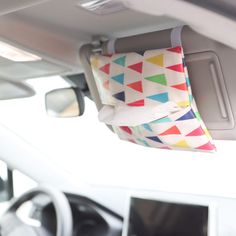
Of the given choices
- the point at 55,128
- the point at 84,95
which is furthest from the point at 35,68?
the point at 55,128

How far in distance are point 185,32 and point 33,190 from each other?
1188mm

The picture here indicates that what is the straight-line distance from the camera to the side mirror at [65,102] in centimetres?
195

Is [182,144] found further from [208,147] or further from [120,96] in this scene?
[120,96]

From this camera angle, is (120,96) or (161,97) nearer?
(161,97)

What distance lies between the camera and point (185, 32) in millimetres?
1248

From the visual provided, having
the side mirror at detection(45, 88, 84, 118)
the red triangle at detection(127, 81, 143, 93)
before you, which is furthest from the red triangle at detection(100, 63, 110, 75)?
the side mirror at detection(45, 88, 84, 118)

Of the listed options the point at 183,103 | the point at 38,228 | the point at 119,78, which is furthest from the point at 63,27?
the point at 38,228

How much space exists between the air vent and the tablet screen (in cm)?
96

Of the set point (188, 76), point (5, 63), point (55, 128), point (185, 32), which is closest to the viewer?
point (185, 32)

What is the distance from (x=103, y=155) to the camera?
2867 millimetres

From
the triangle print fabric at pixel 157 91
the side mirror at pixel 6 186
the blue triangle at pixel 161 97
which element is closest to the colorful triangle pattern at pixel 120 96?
the triangle print fabric at pixel 157 91

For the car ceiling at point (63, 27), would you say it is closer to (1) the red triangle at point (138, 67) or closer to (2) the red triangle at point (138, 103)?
(1) the red triangle at point (138, 67)

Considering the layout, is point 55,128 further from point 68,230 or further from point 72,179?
point 68,230

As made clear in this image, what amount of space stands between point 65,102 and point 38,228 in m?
0.59
